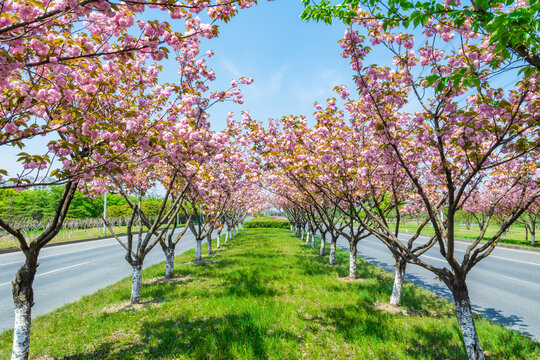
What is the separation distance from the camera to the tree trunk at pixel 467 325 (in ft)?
12.4

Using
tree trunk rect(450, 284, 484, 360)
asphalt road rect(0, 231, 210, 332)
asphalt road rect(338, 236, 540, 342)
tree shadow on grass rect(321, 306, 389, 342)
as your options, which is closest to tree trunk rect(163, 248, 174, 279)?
asphalt road rect(0, 231, 210, 332)

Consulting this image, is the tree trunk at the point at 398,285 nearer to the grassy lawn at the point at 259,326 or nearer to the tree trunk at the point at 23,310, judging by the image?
the grassy lawn at the point at 259,326

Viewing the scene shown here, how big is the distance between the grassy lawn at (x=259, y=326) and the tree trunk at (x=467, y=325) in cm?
69

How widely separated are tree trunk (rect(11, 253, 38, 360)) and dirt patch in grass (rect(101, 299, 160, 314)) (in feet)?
8.44

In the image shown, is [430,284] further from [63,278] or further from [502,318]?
[63,278]

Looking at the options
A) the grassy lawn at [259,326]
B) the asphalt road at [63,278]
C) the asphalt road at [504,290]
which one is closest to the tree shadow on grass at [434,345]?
the grassy lawn at [259,326]

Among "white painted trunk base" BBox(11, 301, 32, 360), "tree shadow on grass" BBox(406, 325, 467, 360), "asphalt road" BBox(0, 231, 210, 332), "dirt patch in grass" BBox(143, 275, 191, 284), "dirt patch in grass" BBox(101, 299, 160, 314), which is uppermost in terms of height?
"white painted trunk base" BBox(11, 301, 32, 360)

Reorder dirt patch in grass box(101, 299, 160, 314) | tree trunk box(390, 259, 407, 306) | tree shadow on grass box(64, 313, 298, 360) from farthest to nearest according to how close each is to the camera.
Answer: tree trunk box(390, 259, 407, 306), dirt patch in grass box(101, 299, 160, 314), tree shadow on grass box(64, 313, 298, 360)

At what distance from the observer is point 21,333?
12.6ft

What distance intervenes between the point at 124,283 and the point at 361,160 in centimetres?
902

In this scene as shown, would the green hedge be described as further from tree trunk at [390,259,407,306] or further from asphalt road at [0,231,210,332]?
tree trunk at [390,259,407,306]

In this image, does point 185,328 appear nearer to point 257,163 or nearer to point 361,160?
point 257,163

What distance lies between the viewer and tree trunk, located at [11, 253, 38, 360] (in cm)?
379

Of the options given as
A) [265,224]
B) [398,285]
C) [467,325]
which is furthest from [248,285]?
[265,224]
